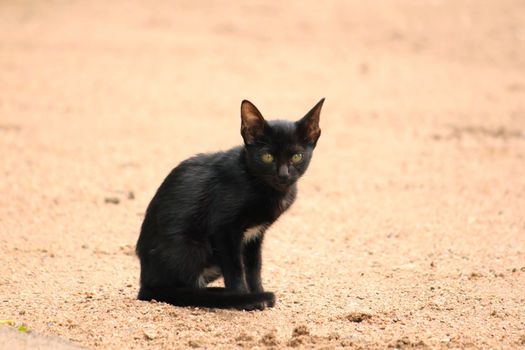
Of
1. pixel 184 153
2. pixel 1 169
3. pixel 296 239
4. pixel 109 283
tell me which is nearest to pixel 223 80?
pixel 184 153

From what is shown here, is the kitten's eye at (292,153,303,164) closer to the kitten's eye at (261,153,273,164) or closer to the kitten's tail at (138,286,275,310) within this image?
the kitten's eye at (261,153,273,164)

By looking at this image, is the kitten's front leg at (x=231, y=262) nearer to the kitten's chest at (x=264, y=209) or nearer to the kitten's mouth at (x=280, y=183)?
the kitten's chest at (x=264, y=209)

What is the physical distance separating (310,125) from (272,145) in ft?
1.00

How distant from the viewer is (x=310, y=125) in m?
4.97

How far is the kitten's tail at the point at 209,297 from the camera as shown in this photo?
15.1ft

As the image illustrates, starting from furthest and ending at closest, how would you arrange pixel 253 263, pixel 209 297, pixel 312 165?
pixel 312 165
pixel 253 263
pixel 209 297

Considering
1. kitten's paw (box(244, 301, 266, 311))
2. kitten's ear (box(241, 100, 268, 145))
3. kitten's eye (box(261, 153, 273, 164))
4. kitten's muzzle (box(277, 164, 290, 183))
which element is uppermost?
kitten's ear (box(241, 100, 268, 145))

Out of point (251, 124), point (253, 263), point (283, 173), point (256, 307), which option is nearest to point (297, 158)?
point (283, 173)

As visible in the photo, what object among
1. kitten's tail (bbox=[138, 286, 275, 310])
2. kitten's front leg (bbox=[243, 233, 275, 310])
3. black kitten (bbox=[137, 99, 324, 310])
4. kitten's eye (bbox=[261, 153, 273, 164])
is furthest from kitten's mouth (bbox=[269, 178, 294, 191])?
kitten's tail (bbox=[138, 286, 275, 310])

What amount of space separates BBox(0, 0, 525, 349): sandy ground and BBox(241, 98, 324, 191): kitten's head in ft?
2.90

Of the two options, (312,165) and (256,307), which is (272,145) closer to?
(256,307)

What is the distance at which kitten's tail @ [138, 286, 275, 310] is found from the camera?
461 centimetres

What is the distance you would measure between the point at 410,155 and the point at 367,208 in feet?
8.64

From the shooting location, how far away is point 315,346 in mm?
4219
